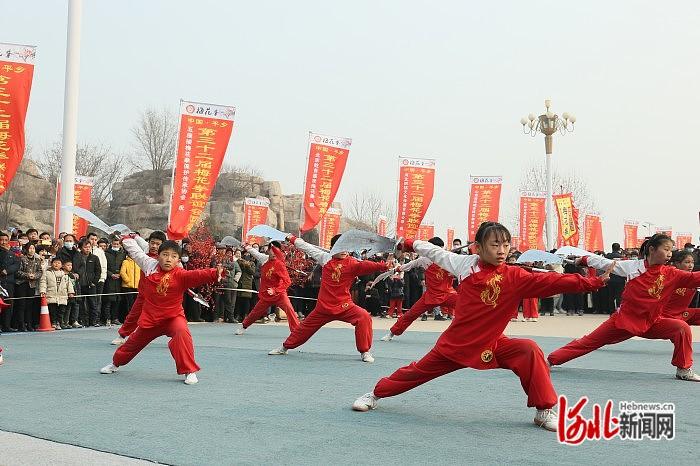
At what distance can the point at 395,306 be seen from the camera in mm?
20500

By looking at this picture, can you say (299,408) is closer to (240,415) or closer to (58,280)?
(240,415)

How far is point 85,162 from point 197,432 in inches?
1674

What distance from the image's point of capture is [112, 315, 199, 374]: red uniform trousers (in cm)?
756

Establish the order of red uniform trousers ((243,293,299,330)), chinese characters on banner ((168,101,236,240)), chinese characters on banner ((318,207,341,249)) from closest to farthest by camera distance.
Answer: red uniform trousers ((243,293,299,330)), chinese characters on banner ((168,101,236,240)), chinese characters on banner ((318,207,341,249))

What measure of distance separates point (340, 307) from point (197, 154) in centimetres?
508

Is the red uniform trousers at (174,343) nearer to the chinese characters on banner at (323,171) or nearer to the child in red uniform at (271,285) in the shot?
the child in red uniform at (271,285)

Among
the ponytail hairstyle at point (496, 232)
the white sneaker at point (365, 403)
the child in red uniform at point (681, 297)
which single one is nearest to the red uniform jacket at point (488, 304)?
the ponytail hairstyle at point (496, 232)

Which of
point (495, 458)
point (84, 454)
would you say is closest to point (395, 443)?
point (495, 458)

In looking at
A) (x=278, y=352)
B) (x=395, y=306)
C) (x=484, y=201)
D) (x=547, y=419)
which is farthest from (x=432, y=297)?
(x=484, y=201)

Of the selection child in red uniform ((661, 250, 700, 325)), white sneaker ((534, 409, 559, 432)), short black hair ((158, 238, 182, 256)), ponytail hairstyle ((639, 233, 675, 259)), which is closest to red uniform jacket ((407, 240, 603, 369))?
white sneaker ((534, 409, 559, 432))

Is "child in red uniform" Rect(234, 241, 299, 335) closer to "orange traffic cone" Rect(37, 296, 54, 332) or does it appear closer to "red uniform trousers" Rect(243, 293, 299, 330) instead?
"red uniform trousers" Rect(243, 293, 299, 330)

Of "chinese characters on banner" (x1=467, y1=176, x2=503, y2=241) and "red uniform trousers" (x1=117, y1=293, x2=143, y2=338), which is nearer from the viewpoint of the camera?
"red uniform trousers" (x1=117, y1=293, x2=143, y2=338)

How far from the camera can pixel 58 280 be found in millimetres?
14109

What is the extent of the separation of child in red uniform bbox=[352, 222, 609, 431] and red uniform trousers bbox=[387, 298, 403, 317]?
1426 centimetres
